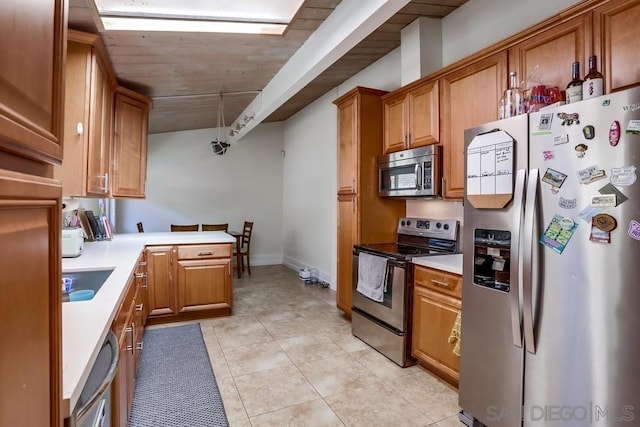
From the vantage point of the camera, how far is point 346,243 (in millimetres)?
3656

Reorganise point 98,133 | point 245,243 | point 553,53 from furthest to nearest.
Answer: point 245,243 < point 98,133 < point 553,53

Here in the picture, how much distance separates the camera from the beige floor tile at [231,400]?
2100mm

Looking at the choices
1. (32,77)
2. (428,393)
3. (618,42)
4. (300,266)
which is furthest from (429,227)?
(300,266)

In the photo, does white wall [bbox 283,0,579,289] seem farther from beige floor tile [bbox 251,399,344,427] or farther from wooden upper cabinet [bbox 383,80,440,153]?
beige floor tile [bbox 251,399,344,427]

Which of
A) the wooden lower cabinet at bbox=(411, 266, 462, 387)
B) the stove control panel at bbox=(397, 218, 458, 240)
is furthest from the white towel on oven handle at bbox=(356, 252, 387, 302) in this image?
the stove control panel at bbox=(397, 218, 458, 240)

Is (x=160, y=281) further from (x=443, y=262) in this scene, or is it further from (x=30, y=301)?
(x=30, y=301)

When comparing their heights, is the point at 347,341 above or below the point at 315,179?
below

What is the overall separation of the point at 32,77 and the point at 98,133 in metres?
2.30

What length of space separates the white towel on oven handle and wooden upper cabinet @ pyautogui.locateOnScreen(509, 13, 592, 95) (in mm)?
1585

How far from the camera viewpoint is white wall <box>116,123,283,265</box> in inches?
251

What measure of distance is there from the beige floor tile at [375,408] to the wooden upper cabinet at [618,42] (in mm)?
1992

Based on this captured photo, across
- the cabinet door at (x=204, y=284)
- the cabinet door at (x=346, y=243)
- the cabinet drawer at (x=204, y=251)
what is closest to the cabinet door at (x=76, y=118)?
the cabinet drawer at (x=204, y=251)

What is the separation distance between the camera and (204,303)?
373 cm

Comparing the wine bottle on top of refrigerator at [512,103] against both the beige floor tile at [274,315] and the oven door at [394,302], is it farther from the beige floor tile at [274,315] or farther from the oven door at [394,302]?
the beige floor tile at [274,315]
